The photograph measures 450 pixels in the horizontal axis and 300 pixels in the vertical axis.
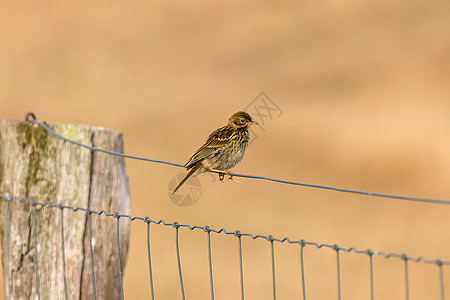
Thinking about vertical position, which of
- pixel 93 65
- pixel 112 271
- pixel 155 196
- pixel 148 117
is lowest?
pixel 112 271

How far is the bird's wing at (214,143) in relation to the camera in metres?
6.50

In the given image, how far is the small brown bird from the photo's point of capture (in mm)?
6562

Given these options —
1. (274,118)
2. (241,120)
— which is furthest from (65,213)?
(274,118)

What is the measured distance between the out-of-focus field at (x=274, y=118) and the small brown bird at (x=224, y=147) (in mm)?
4552

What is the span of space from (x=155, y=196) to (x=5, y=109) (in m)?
7.82

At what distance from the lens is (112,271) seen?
527 cm

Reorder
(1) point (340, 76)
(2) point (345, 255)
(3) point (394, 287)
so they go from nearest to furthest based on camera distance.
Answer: (3) point (394, 287) < (2) point (345, 255) < (1) point (340, 76)

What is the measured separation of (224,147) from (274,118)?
12.0m

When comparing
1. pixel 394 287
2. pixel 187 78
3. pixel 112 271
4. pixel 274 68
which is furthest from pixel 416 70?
pixel 112 271

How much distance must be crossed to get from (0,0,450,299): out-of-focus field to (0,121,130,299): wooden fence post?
5.91 meters

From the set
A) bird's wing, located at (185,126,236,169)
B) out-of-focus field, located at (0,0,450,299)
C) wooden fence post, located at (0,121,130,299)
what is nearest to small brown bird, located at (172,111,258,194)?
bird's wing, located at (185,126,236,169)

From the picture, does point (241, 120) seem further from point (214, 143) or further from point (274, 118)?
point (274, 118)

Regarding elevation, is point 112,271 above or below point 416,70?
below

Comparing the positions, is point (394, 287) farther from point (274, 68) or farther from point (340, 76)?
point (274, 68)
